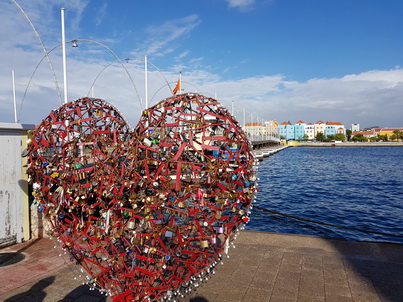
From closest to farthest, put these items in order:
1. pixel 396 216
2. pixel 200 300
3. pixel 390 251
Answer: pixel 200 300 < pixel 390 251 < pixel 396 216

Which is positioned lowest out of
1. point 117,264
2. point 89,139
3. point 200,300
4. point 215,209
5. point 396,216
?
point 396,216

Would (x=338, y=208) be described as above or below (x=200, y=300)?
below

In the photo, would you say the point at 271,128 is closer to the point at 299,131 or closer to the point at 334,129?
the point at 299,131

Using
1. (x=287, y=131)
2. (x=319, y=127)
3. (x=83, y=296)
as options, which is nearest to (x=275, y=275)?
(x=83, y=296)

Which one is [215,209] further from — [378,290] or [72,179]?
[378,290]

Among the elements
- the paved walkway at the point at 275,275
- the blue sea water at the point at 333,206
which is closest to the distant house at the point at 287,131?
the blue sea water at the point at 333,206

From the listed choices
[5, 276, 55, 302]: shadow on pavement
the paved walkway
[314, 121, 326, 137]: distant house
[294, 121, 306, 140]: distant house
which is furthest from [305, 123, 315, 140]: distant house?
[5, 276, 55, 302]: shadow on pavement

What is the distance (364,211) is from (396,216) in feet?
4.94

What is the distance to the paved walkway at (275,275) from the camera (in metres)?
5.13

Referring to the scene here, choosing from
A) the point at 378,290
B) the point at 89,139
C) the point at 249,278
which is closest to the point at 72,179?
the point at 89,139

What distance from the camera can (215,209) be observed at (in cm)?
406

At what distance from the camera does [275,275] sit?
5844 mm

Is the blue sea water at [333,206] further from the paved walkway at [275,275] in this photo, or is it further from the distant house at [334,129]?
the distant house at [334,129]

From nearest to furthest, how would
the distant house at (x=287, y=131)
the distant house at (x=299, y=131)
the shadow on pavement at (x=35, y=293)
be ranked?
1. the shadow on pavement at (x=35, y=293)
2. the distant house at (x=299, y=131)
3. the distant house at (x=287, y=131)
